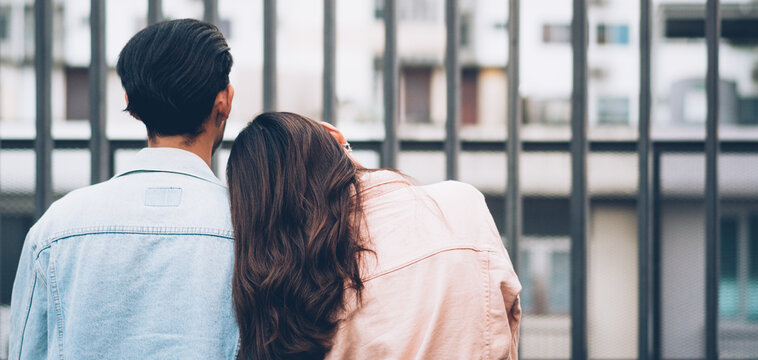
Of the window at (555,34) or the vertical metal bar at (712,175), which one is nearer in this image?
the vertical metal bar at (712,175)

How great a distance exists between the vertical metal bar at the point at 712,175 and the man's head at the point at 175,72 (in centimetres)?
161

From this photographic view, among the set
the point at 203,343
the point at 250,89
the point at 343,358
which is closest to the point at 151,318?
the point at 203,343

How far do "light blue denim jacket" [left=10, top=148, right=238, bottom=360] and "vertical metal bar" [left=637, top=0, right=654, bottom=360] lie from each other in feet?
4.75

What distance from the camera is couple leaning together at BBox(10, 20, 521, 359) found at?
44.6 inches

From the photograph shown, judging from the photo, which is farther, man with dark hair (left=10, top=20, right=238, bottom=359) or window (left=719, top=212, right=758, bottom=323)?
window (left=719, top=212, right=758, bottom=323)

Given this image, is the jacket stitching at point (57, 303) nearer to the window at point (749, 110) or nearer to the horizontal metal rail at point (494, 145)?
the horizontal metal rail at point (494, 145)

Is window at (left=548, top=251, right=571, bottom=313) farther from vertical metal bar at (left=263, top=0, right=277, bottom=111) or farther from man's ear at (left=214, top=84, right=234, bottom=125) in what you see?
man's ear at (left=214, top=84, right=234, bottom=125)

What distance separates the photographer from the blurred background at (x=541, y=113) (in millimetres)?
4949

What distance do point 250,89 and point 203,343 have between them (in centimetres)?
561

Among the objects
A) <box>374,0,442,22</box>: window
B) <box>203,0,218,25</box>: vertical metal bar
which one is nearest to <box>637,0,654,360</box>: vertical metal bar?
<box>203,0,218,25</box>: vertical metal bar

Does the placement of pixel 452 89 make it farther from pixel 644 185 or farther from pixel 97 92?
pixel 97 92

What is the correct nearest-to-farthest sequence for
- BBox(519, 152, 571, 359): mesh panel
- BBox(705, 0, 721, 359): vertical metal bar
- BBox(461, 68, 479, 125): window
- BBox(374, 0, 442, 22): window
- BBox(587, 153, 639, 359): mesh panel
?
BBox(705, 0, 721, 359): vertical metal bar
BBox(587, 153, 639, 359): mesh panel
BBox(519, 152, 571, 359): mesh panel
BBox(461, 68, 479, 125): window
BBox(374, 0, 442, 22): window

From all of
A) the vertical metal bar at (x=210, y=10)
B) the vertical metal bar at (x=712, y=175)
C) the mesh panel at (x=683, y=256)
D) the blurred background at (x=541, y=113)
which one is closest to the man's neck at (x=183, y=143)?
the vertical metal bar at (x=210, y=10)

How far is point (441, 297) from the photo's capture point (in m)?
1.12
